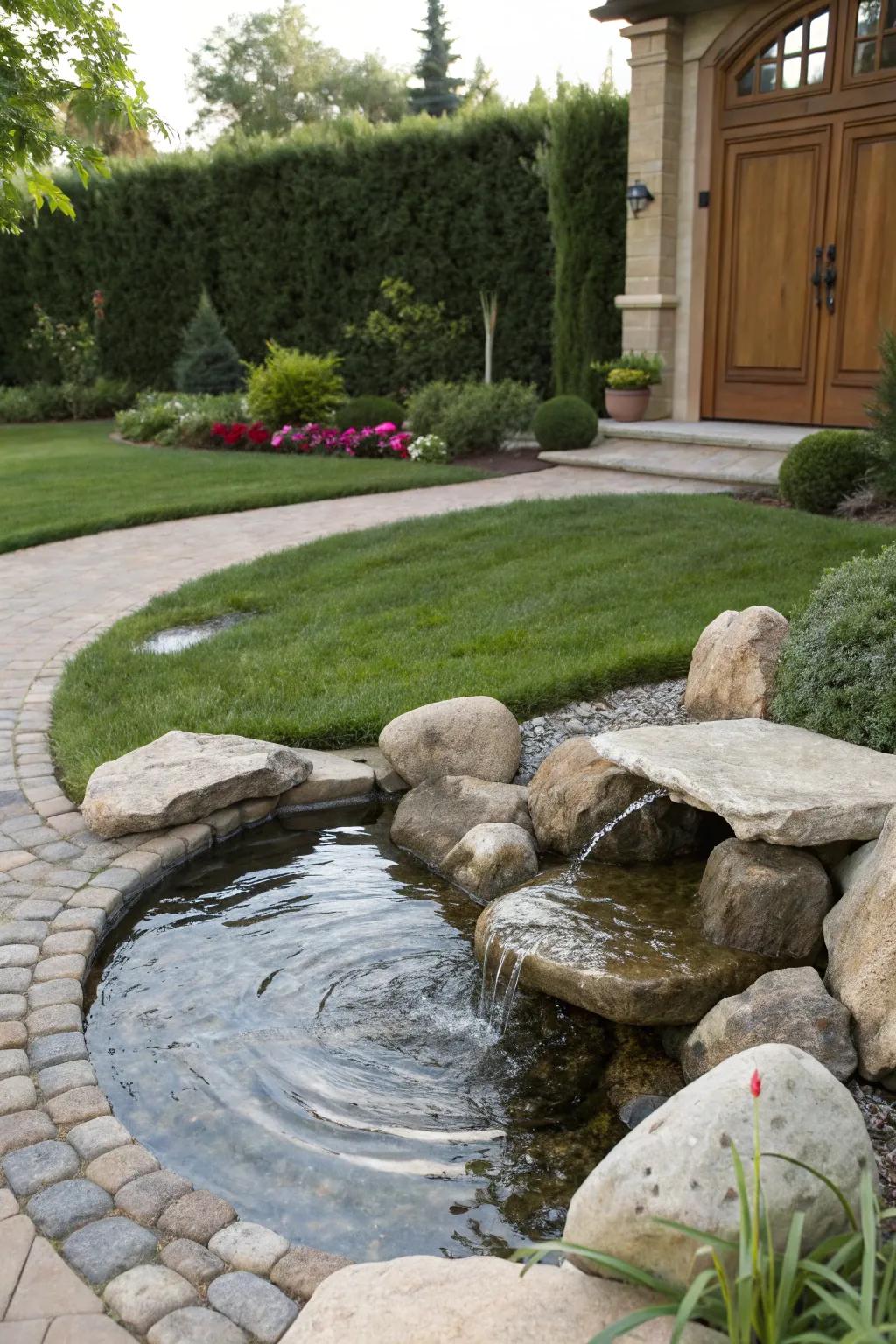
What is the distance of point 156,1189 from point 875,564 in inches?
116

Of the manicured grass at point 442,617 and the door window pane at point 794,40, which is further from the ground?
the door window pane at point 794,40

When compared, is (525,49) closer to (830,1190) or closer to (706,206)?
(706,206)

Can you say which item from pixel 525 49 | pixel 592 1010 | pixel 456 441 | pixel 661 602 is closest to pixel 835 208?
pixel 456 441

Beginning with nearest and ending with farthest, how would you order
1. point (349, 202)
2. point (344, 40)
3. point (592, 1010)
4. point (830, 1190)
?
point (830, 1190), point (592, 1010), point (349, 202), point (344, 40)

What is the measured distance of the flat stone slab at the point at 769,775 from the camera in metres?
3.01

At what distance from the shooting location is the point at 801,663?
12.8 ft

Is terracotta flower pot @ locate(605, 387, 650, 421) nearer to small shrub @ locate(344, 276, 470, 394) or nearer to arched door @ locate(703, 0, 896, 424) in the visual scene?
arched door @ locate(703, 0, 896, 424)

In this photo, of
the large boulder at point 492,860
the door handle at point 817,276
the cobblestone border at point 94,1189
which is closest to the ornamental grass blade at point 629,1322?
the cobblestone border at point 94,1189

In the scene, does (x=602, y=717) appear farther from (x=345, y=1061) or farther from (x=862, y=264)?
(x=862, y=264)

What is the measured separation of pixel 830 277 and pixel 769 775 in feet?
27.2

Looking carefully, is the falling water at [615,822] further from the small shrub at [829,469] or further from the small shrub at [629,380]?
the small shrub at [629,380]

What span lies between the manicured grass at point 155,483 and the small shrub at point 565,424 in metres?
1.19

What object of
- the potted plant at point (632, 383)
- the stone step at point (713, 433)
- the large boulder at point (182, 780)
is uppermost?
the potted plant at point (632, 383)

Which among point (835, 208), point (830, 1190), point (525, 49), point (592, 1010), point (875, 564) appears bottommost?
point (592, 1010)
